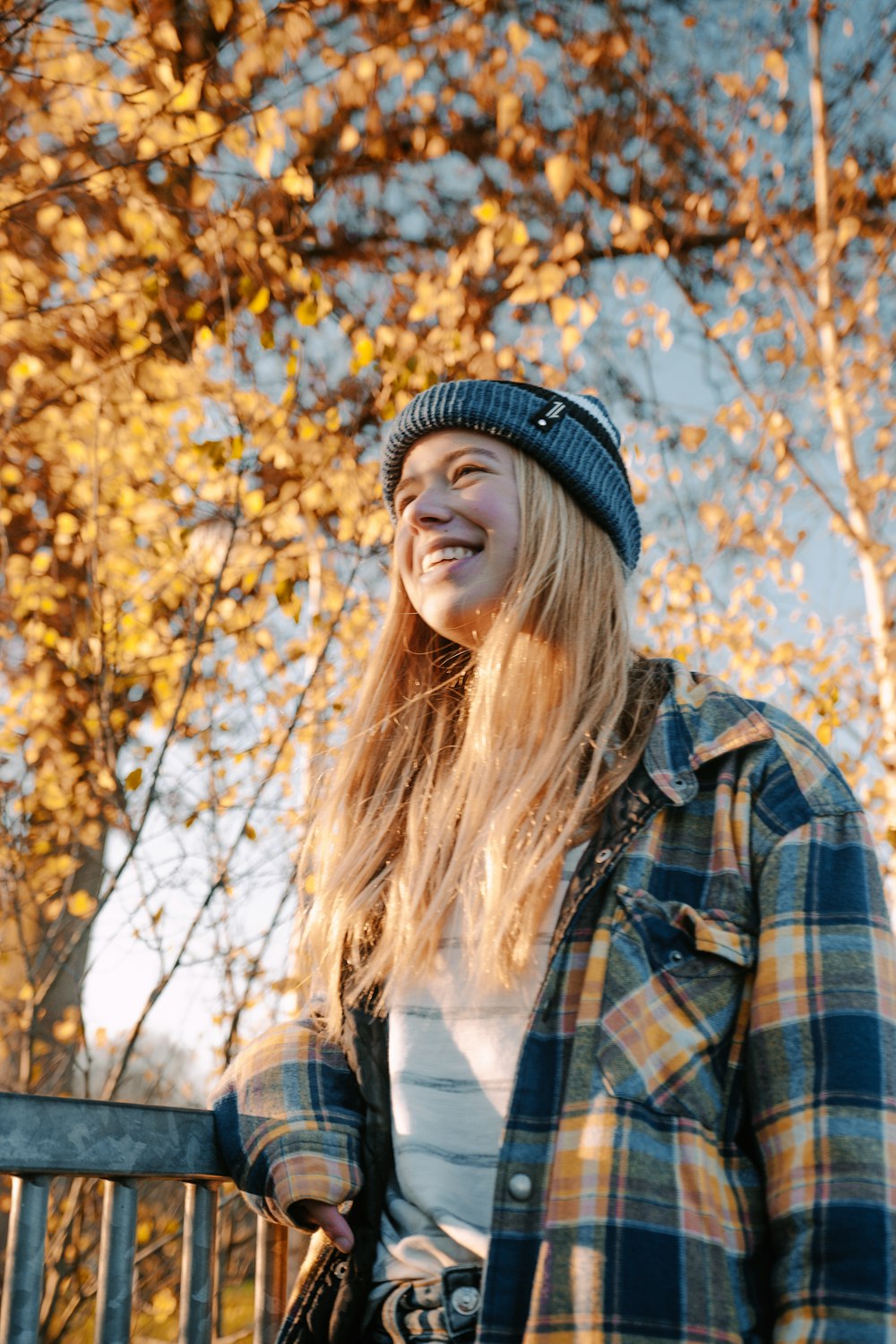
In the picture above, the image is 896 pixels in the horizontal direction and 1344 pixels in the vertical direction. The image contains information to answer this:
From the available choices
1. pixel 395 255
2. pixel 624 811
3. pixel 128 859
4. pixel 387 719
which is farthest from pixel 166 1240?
pixel 395 255

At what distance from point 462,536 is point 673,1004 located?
82 centimetres

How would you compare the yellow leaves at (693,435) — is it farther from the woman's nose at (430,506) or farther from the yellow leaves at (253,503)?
the woman's nose at (430,506)

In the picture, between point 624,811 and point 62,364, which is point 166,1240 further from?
point 62,364

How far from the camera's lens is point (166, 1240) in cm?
376

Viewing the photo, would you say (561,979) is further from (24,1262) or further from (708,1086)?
(24,1262)

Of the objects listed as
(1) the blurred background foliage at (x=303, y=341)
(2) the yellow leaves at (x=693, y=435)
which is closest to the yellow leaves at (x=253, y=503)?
(1) the blurred background foliage at (x=303, y=341)

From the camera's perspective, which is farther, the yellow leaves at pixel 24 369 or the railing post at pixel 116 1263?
the yellow leaves at pixel 24 369

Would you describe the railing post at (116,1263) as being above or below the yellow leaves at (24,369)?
below

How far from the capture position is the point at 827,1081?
1188 mm

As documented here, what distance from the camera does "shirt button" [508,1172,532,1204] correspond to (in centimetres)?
125

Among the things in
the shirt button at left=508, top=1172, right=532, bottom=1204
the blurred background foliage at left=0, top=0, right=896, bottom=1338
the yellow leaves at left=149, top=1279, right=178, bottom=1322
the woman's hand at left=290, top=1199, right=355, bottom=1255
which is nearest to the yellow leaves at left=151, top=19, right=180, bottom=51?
the blurred background foliage at left=0, top=0, right=896, bottom=1338

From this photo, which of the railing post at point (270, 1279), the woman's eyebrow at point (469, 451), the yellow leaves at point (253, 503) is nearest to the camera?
the railing post at point (270, 1279)

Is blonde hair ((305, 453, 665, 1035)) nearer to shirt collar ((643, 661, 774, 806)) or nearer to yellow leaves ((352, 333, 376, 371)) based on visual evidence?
shirt collar ((643, 661, 774, 806))

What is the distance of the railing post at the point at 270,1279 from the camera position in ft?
5.72
